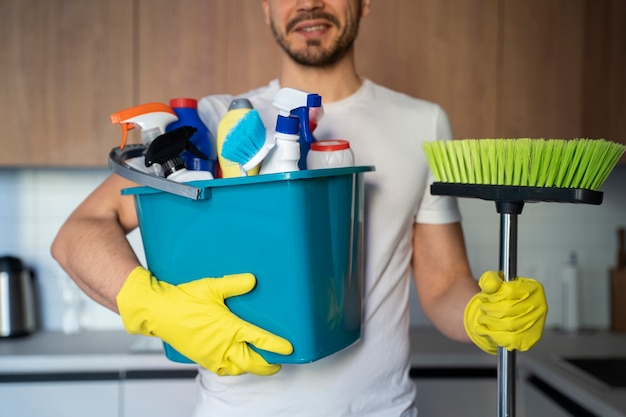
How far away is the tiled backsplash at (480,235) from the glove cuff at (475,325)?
1139 mm

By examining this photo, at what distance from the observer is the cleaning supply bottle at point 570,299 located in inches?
75.6

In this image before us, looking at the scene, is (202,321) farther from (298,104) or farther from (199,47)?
(199,47)

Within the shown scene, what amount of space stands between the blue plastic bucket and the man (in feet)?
0.31

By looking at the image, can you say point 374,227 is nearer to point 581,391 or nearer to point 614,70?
point 581,391

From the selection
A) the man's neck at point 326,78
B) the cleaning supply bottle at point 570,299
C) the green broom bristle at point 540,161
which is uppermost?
the man's neck at point 326,78

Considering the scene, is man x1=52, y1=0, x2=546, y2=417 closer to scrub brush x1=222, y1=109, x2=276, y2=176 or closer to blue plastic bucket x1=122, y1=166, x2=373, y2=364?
blue plastic bucket x1=122, y1=166, x2=373, y2=364

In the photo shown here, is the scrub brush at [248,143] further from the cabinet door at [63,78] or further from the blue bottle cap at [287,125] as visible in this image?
the cabinet door at [63,78]

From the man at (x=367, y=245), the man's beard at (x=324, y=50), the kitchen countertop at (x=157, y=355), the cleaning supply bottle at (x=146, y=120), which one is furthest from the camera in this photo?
the kitchen countertop at (x=157, y=355)

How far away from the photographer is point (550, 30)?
1717mm

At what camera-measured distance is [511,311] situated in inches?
28.8

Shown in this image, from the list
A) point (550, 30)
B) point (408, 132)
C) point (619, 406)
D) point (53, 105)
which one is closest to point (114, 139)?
point (53, 105)

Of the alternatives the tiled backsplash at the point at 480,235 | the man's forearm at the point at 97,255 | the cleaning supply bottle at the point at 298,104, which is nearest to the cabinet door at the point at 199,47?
the tiled backsplash at the point at 480,235

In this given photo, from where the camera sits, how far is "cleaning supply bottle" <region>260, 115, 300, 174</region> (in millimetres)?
676

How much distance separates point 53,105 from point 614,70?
5.19 ft
